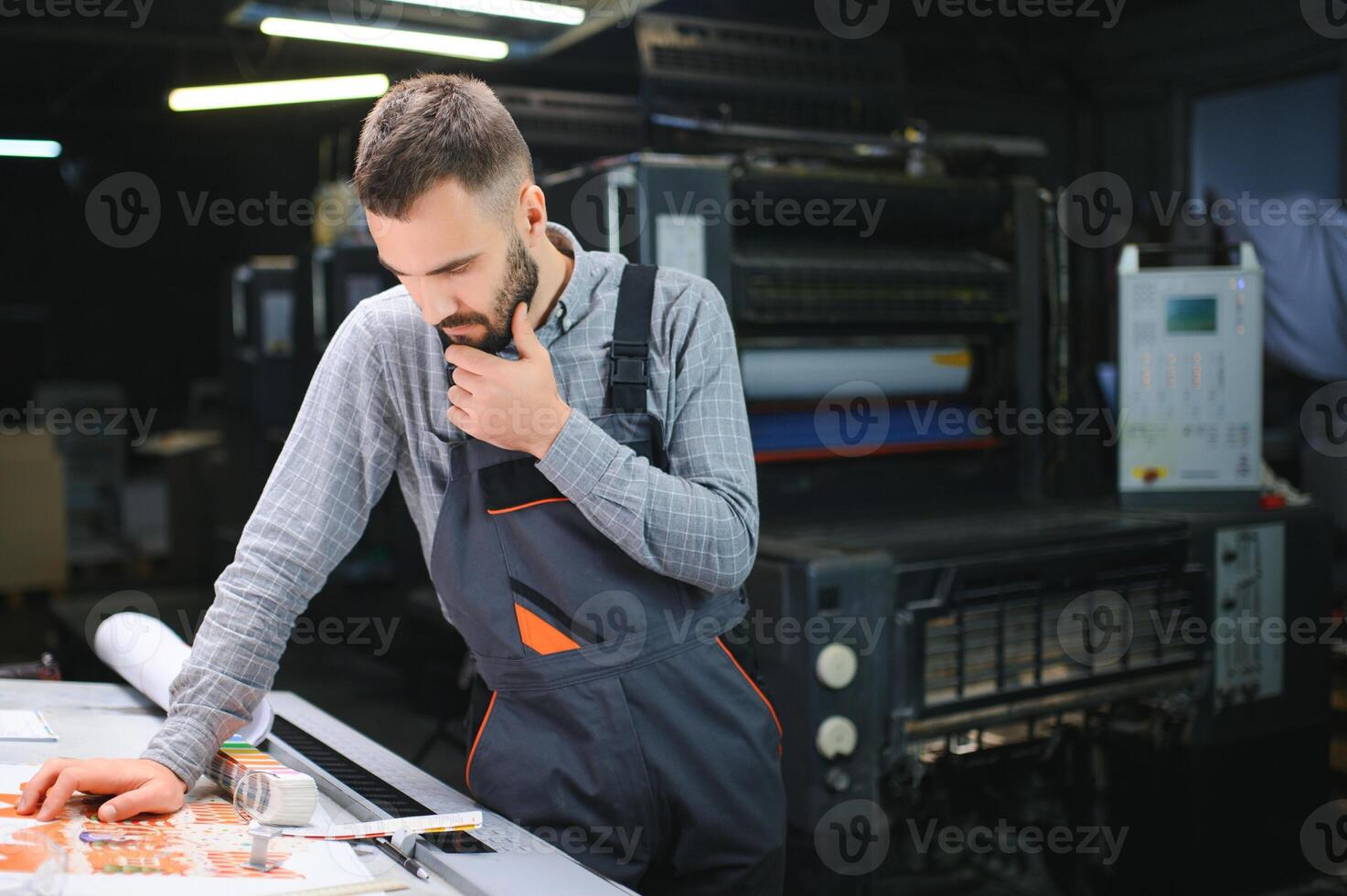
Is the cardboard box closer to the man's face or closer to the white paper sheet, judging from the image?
the white paper sheet

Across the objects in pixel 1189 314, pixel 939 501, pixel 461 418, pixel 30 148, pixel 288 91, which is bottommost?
pixel 939 501

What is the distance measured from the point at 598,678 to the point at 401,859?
0.30 meters

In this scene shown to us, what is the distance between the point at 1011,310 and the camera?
286 centimetres

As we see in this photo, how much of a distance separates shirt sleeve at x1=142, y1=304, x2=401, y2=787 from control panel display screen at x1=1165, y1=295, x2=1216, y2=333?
2.44 metres

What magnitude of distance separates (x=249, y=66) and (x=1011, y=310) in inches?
320

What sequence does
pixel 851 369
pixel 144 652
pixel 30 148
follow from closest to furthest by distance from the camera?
pixel 144 652, pixel 851 369, pixel 30 148

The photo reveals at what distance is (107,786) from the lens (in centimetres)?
111

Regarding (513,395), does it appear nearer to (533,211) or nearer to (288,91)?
(533,211)

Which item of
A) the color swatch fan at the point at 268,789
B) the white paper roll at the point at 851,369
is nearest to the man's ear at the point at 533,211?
the color swatch fan at the point at 268,789

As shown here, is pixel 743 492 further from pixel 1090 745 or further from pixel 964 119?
pixel 964 119

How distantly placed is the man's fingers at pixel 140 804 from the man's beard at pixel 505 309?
532 mm

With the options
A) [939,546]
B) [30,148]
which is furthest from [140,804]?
[30,148]

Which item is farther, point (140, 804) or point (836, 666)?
point (836, 666)

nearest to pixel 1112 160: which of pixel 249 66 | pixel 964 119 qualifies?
pixel 964 119
